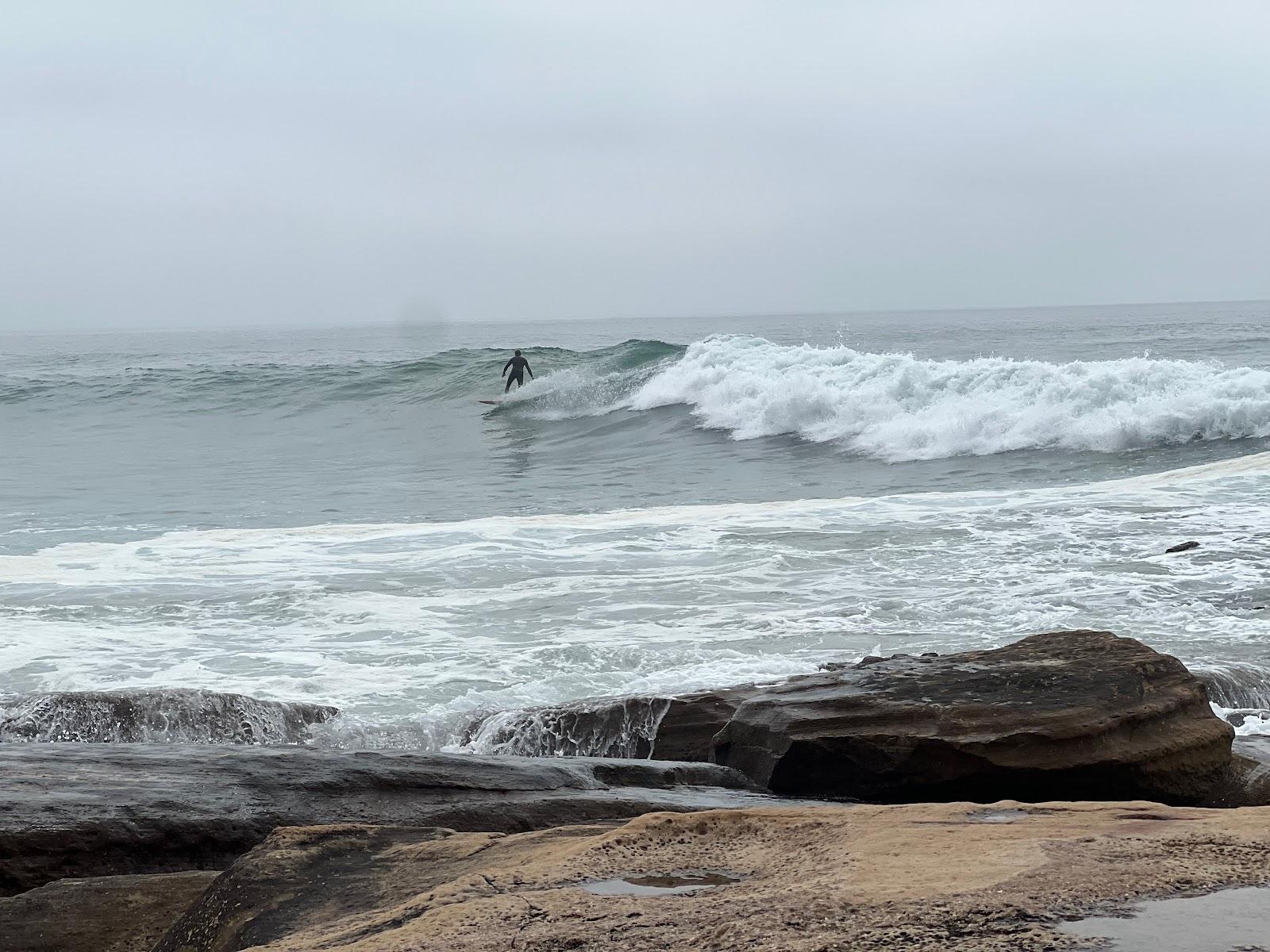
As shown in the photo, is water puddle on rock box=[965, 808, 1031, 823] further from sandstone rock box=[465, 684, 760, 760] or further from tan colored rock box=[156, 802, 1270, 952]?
sandstone rock box=[465, 684, 760, 760]

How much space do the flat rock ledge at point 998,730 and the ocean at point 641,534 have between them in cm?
150

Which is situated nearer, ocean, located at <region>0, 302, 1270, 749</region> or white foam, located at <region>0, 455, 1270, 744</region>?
white foam, located at <region>0, 455, 1270, 744</region>

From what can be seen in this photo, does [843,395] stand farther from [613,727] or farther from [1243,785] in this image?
[1243,785]

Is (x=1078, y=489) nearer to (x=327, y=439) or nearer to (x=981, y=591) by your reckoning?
(x=981, y=591)

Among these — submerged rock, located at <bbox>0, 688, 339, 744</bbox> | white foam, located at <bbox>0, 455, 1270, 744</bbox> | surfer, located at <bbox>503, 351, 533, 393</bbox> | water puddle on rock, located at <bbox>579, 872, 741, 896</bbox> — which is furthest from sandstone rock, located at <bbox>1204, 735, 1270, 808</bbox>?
surfer, located at <bbox>503, 351, 533, 393</bbox>

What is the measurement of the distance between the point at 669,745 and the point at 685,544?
17.2 feet

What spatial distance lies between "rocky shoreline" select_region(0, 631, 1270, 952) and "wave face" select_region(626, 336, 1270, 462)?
44.3 ft

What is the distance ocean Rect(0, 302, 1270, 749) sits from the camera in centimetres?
678

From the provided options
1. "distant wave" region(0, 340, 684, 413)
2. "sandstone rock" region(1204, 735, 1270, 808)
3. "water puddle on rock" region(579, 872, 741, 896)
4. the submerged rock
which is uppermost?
"distant wave" region(0, 340, 684, 413)

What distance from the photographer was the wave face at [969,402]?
18172 millimetres

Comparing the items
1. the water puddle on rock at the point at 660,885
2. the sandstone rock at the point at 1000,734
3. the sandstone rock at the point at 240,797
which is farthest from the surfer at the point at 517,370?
the water puddle on rock at the point at 660,885

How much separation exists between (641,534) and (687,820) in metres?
8.25

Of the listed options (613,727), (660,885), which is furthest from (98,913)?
(613,727)

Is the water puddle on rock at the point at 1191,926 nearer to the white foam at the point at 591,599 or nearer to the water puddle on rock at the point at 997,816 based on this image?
the water puddle on rock at the point at 997,816
